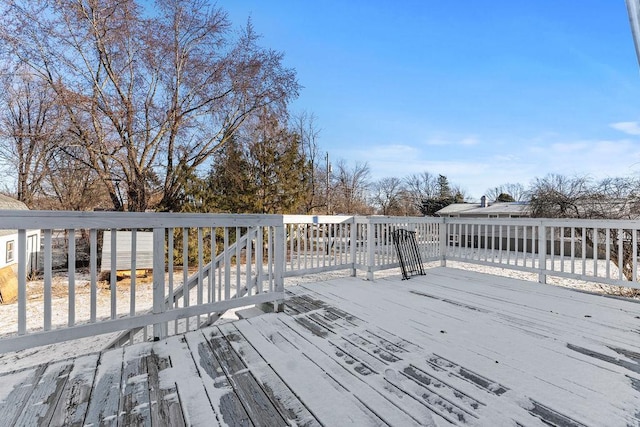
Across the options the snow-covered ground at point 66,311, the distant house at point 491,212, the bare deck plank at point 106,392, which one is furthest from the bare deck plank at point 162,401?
the distant house at point 491,212

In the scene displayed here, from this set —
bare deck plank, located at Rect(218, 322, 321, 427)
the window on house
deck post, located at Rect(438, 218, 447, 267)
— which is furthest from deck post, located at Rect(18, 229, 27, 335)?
the window on house

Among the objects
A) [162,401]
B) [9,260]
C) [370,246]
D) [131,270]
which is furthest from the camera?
[9,260]

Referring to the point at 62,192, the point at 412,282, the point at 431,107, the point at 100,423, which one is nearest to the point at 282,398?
the point at 100,423

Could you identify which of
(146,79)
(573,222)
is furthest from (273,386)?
(146,79)

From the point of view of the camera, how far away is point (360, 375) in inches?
68.7

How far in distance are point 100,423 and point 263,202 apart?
10.2 meters

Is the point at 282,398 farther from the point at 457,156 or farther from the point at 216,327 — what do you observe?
the point at 457,156

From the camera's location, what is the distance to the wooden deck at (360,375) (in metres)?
1.40

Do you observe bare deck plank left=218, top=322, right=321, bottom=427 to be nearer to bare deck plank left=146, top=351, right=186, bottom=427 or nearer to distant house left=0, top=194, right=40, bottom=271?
bare deck plank left=146, top=351, right=186, bottom=427

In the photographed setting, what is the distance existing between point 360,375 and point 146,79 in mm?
10613

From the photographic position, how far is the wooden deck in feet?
4.60

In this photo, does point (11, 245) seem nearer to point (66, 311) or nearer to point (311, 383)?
point (66, 311)

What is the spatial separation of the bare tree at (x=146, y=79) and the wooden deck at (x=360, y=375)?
8.68 meters

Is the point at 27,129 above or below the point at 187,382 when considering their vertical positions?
above
